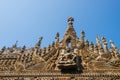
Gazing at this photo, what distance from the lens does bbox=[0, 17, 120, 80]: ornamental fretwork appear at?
12.3 meters

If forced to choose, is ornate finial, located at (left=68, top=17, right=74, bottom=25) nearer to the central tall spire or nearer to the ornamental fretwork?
the central tall spire

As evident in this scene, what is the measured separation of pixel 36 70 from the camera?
42.6 feet

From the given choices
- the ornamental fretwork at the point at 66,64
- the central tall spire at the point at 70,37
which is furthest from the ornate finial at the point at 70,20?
the ornamental fretwork at the point at 66,64

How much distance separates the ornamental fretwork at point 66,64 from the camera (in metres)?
12.3

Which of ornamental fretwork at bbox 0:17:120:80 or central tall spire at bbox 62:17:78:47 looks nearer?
ornamental fretwork at bbox 0:17:120:80

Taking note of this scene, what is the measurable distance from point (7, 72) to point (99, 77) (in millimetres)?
6425

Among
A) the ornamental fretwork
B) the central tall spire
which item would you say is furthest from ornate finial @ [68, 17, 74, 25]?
the ornamental fretwork

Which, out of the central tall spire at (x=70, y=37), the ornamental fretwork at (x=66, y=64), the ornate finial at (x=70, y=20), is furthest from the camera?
the ornate finial at (x=70, y=20)

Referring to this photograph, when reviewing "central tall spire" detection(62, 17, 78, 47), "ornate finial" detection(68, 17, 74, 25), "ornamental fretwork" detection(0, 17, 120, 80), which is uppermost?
"ornate finial" detection(68, 17, 74, 25)

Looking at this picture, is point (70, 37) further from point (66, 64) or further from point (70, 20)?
point (66, 64)

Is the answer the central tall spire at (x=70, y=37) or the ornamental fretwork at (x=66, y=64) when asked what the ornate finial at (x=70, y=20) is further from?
the ornamental fretwork at (x=66, y=64)

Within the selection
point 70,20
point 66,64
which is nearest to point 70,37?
point 70,20

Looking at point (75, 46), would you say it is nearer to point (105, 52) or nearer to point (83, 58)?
point (83, 58)

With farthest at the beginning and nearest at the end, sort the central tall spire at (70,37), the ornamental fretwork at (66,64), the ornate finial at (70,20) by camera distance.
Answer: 1. the ornate finial at (70,20)
2. the central tall spire at (70,37)
3. the ornamental fretwork at (66,64)
